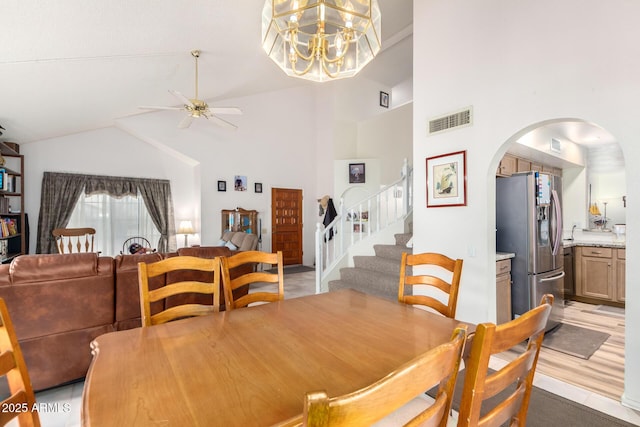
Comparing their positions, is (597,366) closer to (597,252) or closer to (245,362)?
(597,252)

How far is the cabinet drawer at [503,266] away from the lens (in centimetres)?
306

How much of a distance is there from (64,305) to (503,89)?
392cm

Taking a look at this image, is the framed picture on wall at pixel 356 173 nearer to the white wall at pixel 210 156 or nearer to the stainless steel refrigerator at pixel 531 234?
the white wall at pixel 210 156

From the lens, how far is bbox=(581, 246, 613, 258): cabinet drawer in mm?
4141

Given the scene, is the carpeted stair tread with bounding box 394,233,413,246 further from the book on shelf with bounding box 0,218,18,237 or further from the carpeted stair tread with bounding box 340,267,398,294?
the book on shelf with bounding box 0,218,18,237

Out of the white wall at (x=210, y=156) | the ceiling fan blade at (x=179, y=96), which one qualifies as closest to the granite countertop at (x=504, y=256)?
the ceiling fan blade at (x=179, y=96)

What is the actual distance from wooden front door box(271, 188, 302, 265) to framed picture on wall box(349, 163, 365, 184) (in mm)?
1577

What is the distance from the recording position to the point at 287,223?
7.80m

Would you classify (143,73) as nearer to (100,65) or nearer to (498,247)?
(100,65)

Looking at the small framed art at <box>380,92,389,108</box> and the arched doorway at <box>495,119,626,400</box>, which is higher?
the small framed art at <box>380,92,389,108</box>

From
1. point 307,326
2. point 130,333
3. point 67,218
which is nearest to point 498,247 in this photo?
point 307,326

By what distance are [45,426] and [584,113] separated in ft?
13.6

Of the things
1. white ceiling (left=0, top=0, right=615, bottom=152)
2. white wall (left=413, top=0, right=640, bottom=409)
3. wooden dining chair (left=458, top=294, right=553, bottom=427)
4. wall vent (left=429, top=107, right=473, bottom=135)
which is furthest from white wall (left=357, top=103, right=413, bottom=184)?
wooden dining chair (left=458, top=294, right=553, bottom=427)

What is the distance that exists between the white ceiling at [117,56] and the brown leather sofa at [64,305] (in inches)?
72.0
